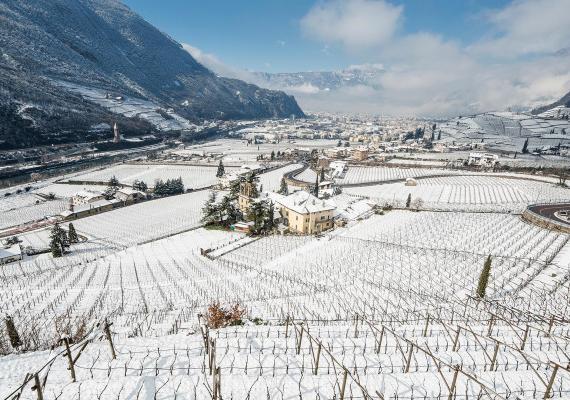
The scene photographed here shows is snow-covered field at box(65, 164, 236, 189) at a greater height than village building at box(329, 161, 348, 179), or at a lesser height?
lesser

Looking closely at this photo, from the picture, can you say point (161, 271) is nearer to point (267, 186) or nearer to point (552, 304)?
point (552, 304)

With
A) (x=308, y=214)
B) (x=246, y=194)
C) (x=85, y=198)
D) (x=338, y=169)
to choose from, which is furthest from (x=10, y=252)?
(x=338, y=169)

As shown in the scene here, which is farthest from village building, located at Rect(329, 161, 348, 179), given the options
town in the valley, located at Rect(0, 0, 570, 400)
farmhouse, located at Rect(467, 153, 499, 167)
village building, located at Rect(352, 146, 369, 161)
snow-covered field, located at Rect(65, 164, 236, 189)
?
farmhouse, located at Rect(467, 153, 499, 167)

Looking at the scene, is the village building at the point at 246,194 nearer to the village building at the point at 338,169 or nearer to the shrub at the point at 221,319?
the shrub at the point at 221,319

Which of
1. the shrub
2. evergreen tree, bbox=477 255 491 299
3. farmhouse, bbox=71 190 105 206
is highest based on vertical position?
the shrub

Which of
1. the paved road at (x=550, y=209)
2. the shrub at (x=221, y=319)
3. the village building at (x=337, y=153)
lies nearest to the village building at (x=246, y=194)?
the shrub at (x=221, y=319)

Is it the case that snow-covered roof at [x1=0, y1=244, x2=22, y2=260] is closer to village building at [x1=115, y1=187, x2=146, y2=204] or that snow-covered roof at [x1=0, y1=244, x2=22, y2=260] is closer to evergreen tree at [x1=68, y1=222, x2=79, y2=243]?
evergreen tree at [x1=68, y1=222, x2=79, y2=243]

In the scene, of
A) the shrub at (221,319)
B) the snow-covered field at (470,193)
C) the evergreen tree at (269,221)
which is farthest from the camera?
the snow-covered field at (470,193)
